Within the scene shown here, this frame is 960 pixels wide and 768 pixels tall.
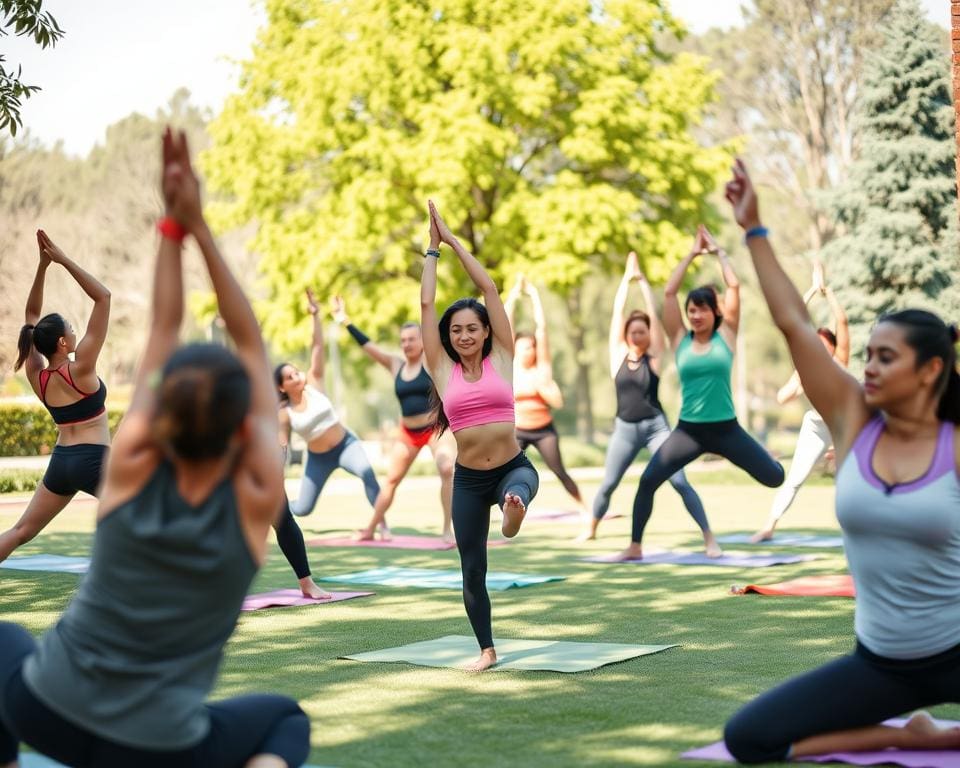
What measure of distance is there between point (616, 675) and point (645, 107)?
2216 cm

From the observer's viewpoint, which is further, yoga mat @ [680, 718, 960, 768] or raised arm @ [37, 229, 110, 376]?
raised arm @ [37, 229, 110, 376]

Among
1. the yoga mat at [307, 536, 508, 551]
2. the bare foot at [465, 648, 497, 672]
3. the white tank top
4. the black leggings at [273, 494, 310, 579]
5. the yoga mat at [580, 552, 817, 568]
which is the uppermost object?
the white tank top

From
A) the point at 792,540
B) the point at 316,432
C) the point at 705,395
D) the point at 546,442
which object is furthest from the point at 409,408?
the point at 792,540

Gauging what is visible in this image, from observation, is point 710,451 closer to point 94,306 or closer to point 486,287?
point 486,287

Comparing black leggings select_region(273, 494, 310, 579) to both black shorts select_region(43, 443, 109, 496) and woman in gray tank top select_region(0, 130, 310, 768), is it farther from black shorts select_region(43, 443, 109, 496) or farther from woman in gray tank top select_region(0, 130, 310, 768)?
woman in gray tank top select_region(0, 130, 310, 768)

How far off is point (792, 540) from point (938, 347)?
8139 millimetres

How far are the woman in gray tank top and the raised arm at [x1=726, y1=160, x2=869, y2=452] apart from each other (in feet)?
5.76

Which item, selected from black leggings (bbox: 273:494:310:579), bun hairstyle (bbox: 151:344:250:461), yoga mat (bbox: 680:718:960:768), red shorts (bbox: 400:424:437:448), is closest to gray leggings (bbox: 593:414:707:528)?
red shorts (bbox: 400:424:437:448)

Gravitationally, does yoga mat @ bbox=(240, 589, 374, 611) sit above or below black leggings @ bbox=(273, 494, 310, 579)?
below

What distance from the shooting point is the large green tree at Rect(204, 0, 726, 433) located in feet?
84.1

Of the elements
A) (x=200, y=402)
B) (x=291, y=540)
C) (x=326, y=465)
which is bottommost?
(x=291, y=540)

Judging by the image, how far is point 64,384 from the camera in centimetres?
820

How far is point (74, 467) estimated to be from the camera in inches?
324

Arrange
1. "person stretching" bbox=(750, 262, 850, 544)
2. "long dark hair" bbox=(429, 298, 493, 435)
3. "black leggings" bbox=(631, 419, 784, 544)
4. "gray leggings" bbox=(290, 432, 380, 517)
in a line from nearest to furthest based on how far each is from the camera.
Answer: "long dark hair" bbox=(429, 298, 493, 435), "black leggings" bbox=(631, 419, 784, 544), "person stretching" bbox=(750, 262, 850, 544), "gray leggings" bbox=(290, 432, 380, 517)
